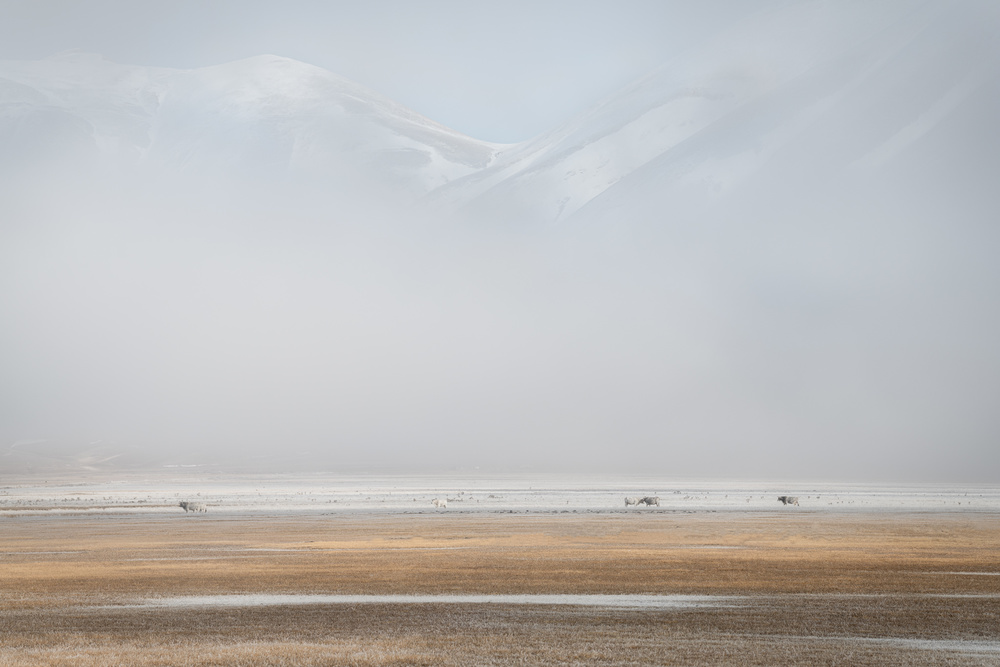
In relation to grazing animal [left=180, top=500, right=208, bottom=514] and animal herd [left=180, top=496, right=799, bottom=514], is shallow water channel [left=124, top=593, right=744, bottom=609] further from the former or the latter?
animal herd [left=180, top=496, right=799, bottom=514]

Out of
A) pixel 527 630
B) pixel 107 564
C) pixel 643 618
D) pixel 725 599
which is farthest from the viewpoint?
pixel 107 564

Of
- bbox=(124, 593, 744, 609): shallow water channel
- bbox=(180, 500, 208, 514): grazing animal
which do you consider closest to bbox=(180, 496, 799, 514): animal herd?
bbox=(180, 500, 208, 514): grazing animal

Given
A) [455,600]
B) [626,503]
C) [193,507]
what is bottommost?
[455,600]

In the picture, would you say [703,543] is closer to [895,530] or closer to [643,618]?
[895,530]

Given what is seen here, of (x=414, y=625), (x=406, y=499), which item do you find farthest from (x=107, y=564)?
(x=406, y=499)

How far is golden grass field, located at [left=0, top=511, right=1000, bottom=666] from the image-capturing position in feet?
69.9

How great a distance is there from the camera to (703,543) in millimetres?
50312

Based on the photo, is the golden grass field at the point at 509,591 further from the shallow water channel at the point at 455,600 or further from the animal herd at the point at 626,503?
the animal herd at the point at 626,503

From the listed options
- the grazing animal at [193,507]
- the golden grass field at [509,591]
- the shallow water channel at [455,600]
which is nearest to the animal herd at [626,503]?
the grazing animal at [193,507]

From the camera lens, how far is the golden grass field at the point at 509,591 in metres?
21.3

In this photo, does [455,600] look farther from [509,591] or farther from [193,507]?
[193,507]

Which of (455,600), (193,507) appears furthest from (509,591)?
(193,507)

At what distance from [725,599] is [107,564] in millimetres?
26101

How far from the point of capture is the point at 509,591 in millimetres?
32062
